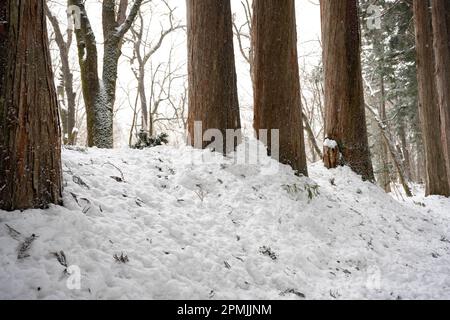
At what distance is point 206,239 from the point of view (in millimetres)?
3418

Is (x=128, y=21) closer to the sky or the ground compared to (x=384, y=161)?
closer to the sky

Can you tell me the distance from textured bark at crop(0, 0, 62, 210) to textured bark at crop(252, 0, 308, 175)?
336 cm

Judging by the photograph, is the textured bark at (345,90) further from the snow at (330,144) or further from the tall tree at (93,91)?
the tall tree at (93,91)

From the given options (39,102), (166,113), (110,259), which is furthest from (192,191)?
(166,113)

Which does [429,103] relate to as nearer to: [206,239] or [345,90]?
[345,90]

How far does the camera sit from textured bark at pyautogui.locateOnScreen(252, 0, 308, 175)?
5363 millimetres

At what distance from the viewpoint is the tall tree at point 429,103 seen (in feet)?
A: 29.2

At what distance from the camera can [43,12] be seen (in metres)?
2.72

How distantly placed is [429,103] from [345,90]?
4010 millimetres

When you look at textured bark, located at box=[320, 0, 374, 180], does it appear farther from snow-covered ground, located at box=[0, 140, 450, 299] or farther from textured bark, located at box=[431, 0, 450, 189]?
textured bark, located at box=[431, 0, 450, 189]

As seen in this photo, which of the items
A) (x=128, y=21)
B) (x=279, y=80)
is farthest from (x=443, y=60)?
(x=128, y=21)


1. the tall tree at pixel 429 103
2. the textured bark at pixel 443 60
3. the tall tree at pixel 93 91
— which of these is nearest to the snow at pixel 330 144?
the textured bark at pixel 443 60
